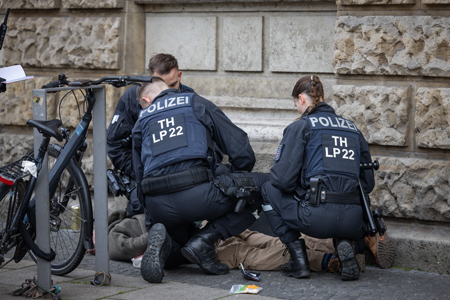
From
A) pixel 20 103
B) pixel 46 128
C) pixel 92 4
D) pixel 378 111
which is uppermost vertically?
pixel 92 4

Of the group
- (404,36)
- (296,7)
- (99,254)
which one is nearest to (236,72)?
(296,7)

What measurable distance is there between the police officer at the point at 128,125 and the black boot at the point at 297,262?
4.48 ft

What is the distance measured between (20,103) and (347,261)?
382 cm

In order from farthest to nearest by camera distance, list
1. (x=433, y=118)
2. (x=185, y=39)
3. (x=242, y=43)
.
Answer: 1. (x=185, y=39)
2. (x=242, y=43)
3. (x=433, y=118)

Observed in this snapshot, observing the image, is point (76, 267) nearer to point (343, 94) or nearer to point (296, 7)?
point (343, 94)

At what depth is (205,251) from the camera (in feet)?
13.4

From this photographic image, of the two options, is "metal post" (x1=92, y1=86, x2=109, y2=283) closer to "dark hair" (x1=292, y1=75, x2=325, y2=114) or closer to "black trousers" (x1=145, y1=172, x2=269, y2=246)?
"black trousers" (x1=145, y1=172, x2=269, y2=246)

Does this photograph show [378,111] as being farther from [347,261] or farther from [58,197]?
[58,197]

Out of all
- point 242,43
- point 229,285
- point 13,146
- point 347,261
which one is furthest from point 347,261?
point 13,146

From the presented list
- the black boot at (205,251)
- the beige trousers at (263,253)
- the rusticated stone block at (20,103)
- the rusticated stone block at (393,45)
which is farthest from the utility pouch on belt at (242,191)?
the rusticated stone block at (20,103)

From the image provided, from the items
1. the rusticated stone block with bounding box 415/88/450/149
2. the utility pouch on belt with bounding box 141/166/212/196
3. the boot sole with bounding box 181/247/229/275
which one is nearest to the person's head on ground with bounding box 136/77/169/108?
the utility pouch on belt with bounding box 141/166/212/196

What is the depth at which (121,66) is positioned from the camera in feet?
19.0

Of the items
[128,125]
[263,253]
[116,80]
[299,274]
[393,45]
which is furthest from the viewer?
[128,125]

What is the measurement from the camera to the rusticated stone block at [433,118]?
14.3 ft
